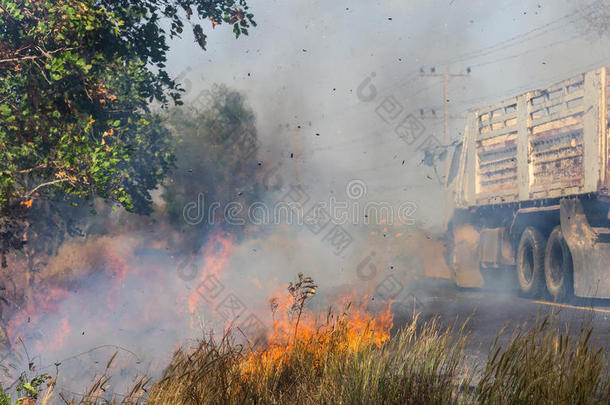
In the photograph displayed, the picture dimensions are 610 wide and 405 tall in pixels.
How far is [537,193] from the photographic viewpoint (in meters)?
13.2

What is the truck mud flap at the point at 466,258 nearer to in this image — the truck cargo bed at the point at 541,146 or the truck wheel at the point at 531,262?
the truck cargo bed at the point at 541,146

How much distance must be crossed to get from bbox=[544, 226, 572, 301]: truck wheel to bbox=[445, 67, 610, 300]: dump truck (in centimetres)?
2

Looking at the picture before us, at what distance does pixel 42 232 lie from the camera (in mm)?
17672

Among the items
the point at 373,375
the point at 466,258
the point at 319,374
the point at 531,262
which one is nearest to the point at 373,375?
the point at 373,375

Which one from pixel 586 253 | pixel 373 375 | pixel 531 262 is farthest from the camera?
pixel 531 262

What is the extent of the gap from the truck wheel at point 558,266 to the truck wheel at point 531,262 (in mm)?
205

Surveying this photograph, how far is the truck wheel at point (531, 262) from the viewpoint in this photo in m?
13.7

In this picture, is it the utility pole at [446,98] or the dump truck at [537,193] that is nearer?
the dump truck at [537,193]

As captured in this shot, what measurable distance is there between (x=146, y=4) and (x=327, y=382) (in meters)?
5.69

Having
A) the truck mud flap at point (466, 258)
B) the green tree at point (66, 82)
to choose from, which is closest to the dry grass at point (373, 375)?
the green tree at point (66, 82)

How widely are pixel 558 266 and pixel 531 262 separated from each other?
1.29 metres

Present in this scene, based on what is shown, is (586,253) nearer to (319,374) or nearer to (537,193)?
(537,193)

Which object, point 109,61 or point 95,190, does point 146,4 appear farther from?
point 95,190

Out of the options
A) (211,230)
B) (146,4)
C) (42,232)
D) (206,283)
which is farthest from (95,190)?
(211,230)
